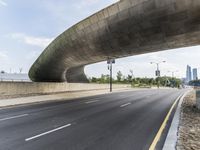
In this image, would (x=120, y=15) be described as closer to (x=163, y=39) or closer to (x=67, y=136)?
(x=163, y=39)

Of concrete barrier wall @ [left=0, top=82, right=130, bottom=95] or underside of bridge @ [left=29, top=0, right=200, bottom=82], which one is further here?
concrete barrier wall @ [left=0, top=82, right=130, bottom=95]

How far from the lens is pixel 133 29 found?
15.0m

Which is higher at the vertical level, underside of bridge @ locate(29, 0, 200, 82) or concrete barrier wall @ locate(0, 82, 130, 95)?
underside of bridge @ locate(29, 0, 200, 82)

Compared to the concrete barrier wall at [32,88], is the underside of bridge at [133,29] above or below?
above

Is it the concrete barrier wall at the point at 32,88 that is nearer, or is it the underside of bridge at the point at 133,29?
the underside of bridge at the point at 133,29

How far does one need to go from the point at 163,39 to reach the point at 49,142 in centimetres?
1341

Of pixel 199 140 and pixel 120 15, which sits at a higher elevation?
pixel 120 15

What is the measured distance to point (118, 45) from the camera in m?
18.8

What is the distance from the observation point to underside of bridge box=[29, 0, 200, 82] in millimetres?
12195

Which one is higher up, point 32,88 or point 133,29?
point 133,29

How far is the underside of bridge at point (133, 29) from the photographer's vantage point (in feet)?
40.0

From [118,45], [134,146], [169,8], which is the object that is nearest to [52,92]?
[118,45]

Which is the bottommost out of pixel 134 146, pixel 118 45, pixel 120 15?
pixel 134 146

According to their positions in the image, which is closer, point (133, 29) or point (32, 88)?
point (133, 29)
